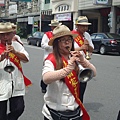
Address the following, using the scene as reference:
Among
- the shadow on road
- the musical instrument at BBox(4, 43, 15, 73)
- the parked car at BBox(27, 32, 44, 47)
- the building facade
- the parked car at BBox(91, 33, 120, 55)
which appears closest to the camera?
the musical instrument at BBox(4, 43, 15, 73)

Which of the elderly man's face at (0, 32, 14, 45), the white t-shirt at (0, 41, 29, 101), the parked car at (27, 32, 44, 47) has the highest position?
the elderly man's face at (0, 32, 14, 45)

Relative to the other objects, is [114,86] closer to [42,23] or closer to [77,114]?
[77,114]

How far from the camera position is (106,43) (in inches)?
704

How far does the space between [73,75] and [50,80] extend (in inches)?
11.3

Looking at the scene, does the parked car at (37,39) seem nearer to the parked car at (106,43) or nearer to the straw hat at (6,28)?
the parked car at (106,43)

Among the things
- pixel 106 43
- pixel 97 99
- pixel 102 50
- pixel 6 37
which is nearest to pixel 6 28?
pixel 6 37

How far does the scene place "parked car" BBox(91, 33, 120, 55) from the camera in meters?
17.7

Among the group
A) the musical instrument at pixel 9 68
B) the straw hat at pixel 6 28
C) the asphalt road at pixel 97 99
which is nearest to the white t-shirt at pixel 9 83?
the musical instrument at pixel 9 68

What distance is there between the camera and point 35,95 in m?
7.00

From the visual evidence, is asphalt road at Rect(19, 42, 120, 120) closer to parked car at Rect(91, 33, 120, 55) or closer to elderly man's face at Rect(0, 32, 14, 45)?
elderly man's face at Rect(0, 32, 14, 45)

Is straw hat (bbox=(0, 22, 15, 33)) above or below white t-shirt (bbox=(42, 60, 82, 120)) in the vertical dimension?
above

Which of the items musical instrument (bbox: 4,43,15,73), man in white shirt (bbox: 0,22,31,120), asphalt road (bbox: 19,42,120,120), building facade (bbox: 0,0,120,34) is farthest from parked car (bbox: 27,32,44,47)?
musical instrument (bbox: 4,43,15,73)

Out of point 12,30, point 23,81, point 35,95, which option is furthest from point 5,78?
point 35,95

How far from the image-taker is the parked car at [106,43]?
17.7 metres
